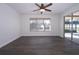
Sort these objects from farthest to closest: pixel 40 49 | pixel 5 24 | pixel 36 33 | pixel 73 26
Result: pixel 36 33 < pixel 73 26 < pixel 5 24 < pixel 40 49

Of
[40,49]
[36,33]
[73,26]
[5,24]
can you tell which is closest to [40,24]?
[36,33]

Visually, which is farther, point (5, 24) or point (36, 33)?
point (36, 33)

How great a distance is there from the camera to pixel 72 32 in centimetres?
769

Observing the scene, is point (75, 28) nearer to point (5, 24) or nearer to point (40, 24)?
point (40, 24)

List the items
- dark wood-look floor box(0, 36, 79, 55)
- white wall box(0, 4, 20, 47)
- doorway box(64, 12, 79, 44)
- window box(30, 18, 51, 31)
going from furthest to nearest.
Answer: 1. window box(30, 18, 51, 31)
2. doorway box(64, 12, 79, 44)
3. white wall box(0, 4, 20, 47)
4. dark wood-look floor box(0, 36, 79, 55)

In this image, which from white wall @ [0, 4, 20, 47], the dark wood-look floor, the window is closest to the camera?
the dark wood-look floor

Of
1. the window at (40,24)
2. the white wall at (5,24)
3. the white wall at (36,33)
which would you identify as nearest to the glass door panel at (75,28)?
the white wall at (36,33)

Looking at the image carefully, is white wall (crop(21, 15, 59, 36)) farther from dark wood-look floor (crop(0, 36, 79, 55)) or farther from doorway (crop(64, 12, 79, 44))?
dark wood-look floor (crop(0, 36, 79, 55))

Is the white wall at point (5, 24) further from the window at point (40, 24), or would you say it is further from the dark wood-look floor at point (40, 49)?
the window at point (40, 24)

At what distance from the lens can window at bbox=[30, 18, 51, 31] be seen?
11375mm

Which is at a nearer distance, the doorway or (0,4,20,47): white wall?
(0,4,20,47): white wall

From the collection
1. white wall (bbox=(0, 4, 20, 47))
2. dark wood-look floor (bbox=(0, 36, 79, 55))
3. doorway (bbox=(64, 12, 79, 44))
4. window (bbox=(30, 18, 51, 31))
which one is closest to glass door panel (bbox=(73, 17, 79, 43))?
doorway (bbox=(64, 12, 79, 44))

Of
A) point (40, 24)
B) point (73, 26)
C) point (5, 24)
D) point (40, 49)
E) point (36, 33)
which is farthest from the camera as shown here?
point (40, 24)

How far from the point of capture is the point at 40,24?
1148 cm
